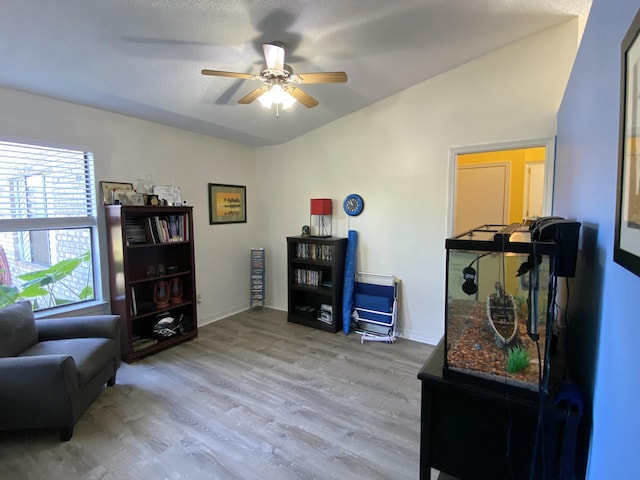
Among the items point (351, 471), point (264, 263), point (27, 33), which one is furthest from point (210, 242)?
point (351, 471)

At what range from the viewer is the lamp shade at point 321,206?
4.02m

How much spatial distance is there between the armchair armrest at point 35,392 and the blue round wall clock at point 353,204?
3.00 meters

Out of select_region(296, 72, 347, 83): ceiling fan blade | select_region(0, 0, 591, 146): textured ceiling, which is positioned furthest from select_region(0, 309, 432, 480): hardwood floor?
select_region(0, 0, 591, 146): textured ceiling

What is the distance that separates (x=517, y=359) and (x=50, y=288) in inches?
145

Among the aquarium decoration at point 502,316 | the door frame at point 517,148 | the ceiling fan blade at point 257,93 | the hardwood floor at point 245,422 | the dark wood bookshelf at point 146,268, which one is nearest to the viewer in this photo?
the aquarium decoration at point 502,316

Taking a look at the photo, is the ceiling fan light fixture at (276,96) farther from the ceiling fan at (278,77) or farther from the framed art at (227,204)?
the framed art at (227,204)

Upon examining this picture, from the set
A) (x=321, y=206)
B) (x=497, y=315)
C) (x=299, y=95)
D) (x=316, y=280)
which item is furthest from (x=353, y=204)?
(x=497, y=315)

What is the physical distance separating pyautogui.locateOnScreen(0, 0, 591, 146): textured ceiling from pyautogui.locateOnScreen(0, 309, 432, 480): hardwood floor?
2513 millimetres

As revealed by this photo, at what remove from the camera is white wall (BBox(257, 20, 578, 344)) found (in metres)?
2.87

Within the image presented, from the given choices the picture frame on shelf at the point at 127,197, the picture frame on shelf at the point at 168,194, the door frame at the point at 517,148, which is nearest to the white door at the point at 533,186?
the door frame at the point at 517,148

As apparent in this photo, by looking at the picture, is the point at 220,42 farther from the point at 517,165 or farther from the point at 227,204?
the point at 517,165

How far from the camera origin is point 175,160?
376cm

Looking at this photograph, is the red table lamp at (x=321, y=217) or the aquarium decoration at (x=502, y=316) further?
the red table lamp at (x=321, y=217)

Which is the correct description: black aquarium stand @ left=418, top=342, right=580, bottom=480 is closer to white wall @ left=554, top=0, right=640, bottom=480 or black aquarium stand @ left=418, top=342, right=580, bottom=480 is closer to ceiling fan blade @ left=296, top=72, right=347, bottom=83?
white wall @ left=554, top=0, right=640, bottom=480
